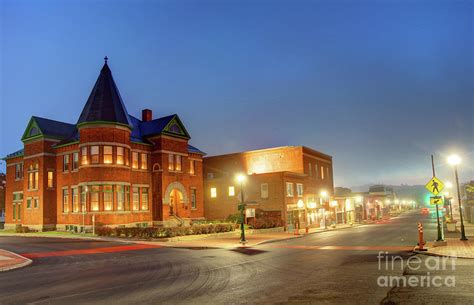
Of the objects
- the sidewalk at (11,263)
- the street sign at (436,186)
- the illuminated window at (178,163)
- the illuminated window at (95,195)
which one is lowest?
the sidewalk at (11,263)

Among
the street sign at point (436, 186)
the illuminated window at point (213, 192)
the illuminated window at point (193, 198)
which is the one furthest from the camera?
the illuminated window at point (213, 192)

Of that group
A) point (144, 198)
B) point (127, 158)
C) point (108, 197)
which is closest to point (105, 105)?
point (127, 158)

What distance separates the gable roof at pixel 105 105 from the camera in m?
37.6

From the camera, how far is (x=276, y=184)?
150 ft

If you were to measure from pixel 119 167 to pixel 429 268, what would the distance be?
29859 mm

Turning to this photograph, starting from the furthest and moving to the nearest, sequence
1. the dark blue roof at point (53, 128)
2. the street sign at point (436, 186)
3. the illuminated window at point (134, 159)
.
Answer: the dark blue roof at point (53, 128) < the illuminated window at point (134, 159) < the street sign at point (436, 186)

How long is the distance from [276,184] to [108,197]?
1853 centimetres

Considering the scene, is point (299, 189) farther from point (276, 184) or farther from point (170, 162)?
point (170, 162)

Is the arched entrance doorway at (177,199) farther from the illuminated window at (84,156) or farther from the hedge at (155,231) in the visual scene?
the hedge at (155,231)

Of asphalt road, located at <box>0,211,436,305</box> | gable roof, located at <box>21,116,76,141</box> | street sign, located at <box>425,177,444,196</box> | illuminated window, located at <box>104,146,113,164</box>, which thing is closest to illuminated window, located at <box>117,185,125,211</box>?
illuminated window, located at <box>104,146,113,164</box>

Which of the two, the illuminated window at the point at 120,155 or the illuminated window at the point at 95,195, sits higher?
the illuminated window at the point at 120,155

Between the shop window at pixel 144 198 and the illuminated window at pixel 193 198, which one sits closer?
the shop window at pixel 144 198

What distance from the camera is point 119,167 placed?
37.9m

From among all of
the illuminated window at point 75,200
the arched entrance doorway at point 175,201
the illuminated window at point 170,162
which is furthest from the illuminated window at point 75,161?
the arched entrance doorway at point 175,201
